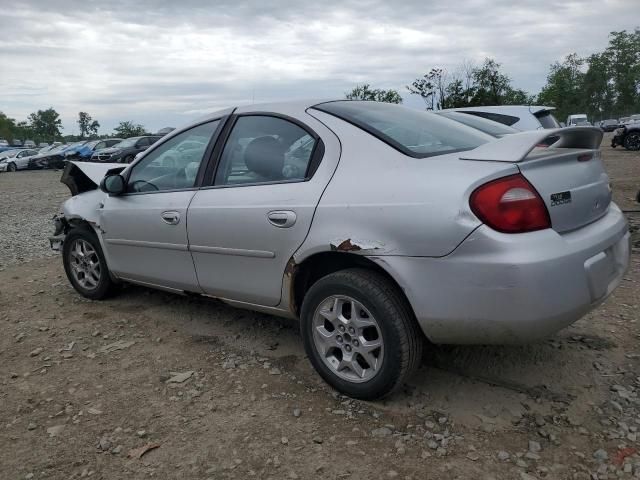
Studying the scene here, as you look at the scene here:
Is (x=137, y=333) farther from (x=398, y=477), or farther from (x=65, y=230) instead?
(x=398, y=477)

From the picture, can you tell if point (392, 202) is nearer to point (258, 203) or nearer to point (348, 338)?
point (348, 338)

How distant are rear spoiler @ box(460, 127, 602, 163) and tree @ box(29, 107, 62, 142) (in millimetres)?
114606

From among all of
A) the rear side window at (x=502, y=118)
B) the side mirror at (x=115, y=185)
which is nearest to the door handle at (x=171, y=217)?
the side mirror at (x=115, y=185)

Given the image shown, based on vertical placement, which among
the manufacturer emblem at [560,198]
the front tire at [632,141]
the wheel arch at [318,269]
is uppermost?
the manufacturer emblem at [560,198]

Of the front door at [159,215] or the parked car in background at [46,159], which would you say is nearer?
the front door at [159,215]

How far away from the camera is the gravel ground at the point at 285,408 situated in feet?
7.90

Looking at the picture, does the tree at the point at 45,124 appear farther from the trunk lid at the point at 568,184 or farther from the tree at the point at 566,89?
the trunk lid at the point at 568,184

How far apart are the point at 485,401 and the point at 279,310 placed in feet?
4.07

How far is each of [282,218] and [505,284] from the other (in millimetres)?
1239

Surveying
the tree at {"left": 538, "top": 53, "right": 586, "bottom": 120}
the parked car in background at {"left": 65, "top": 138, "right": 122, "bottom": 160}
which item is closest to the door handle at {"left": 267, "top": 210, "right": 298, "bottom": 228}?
the parked car in background at {"left": 65, "top": 138, "right": 122, "bottom": 160}

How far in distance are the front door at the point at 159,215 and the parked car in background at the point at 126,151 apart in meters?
18.8

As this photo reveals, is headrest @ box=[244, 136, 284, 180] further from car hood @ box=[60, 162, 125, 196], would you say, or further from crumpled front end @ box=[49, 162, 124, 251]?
car hood @ box=[60, 162, 125, 196]

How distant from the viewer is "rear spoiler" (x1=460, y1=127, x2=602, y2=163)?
2.48 metres

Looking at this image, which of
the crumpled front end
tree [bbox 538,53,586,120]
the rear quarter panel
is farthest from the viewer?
tree [bbox 538,53,586,120]
